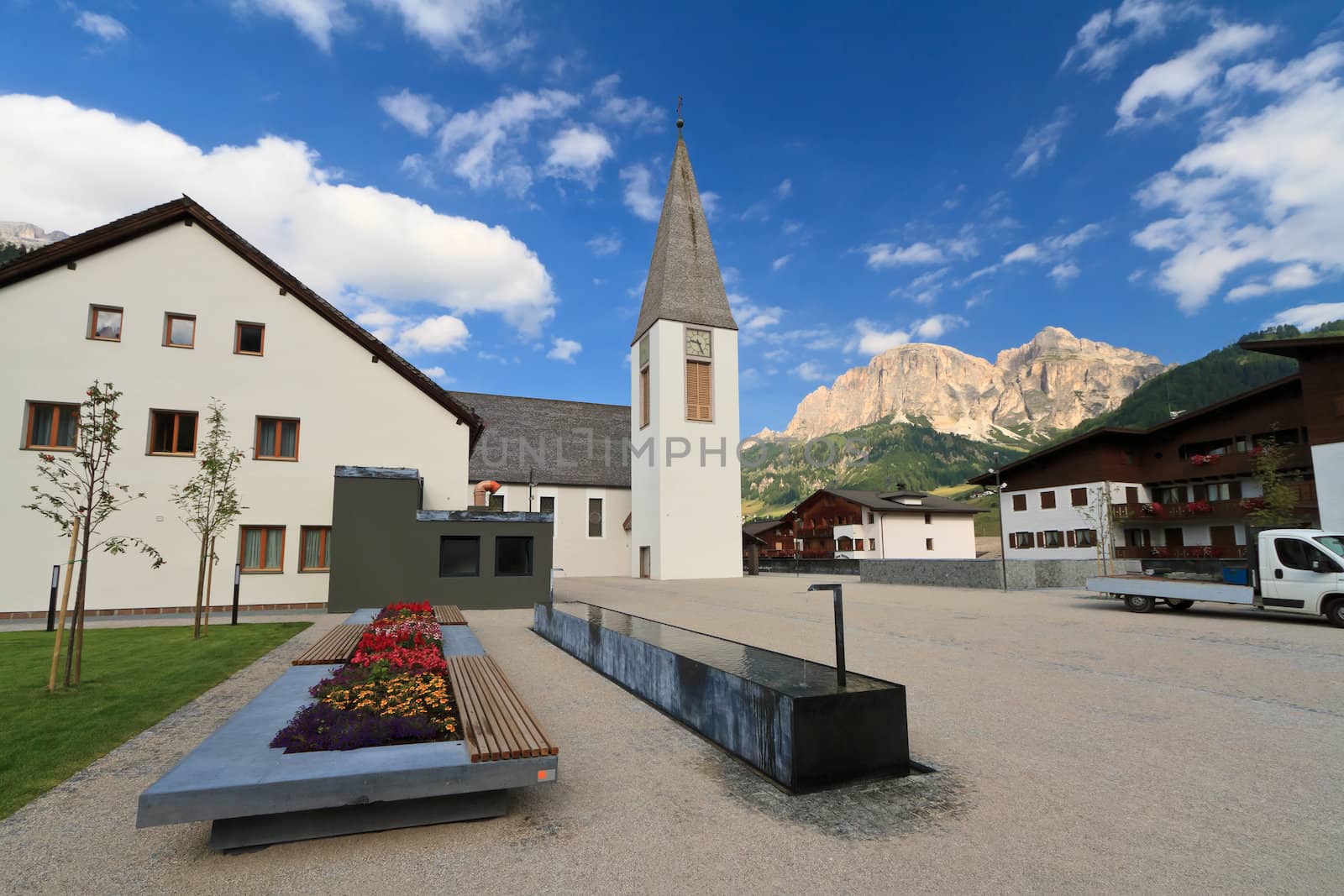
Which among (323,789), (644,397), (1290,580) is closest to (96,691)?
(323,789)

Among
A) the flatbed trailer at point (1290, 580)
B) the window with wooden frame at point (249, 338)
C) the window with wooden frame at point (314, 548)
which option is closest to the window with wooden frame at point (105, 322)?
the window with wooden frame at point (249, 338)

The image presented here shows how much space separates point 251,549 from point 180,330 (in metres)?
7.14

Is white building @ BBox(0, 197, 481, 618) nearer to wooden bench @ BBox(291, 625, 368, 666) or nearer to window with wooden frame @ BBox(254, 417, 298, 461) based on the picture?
window with wooden frame @ BBox(254, 417, 298, 461)

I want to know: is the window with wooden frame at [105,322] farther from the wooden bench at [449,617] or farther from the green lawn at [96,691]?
the wooden bench at [449,617]

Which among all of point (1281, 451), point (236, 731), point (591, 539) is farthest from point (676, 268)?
point (236, 731)

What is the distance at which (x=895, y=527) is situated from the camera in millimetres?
59375

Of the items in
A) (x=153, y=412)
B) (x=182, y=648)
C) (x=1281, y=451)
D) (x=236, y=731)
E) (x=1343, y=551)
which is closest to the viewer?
(x=236, y=731)

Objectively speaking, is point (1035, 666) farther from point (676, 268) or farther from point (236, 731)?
point (676, 268)

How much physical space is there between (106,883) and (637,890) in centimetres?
300

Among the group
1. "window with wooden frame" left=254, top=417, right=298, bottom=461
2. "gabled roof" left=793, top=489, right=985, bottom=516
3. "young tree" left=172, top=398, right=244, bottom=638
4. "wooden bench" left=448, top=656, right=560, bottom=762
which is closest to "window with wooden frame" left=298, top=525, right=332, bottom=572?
"young tree" left=172, top=398, right=244, bottom=638

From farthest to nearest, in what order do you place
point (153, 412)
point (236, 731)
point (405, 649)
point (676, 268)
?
point (676, 268)
point (153, 412)
point (405, 649)
point (236, 731)

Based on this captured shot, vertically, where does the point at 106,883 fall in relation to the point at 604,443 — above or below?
below

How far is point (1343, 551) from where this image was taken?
14125 millimetres

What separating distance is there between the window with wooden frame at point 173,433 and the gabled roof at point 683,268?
85.9ft
